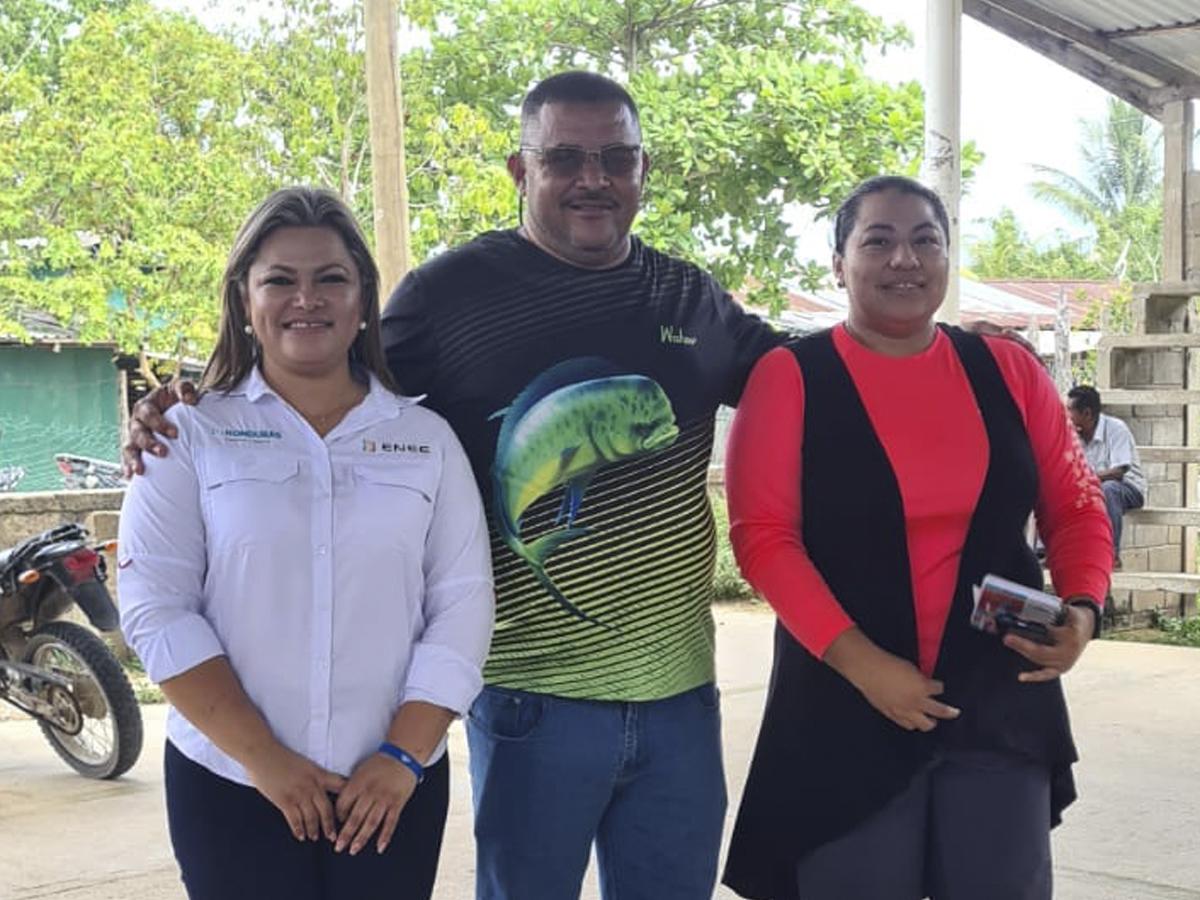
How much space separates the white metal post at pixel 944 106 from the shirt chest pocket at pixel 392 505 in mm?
4234

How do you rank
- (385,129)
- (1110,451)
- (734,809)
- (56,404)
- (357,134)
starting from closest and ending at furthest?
1. (734,809)
2. (385,129)
3. (1110,451)
4. (357,134)
5. (56,404)

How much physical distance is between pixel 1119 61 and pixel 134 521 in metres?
8.63

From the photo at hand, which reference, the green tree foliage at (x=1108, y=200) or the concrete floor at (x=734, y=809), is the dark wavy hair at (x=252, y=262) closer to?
the concrete floor at (x=734, y=809)

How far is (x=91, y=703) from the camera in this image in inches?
233

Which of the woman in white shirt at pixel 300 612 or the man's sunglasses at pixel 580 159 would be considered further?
the man's sunglasses at pixel 580 159

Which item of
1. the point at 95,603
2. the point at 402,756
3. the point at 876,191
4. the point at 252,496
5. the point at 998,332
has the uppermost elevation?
the point at 876,191

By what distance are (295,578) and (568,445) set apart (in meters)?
0.56

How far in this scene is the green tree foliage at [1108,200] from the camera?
3334 cm

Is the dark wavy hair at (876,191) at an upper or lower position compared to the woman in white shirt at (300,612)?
upper

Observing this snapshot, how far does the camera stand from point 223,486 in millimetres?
2250

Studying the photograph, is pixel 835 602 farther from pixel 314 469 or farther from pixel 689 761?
pixel 314 469

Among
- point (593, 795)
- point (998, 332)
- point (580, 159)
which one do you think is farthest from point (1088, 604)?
point (580, 159)

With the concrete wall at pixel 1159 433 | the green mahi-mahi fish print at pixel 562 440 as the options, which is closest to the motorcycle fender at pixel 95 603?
the green mahi-mahi fish print at pixel 562 440

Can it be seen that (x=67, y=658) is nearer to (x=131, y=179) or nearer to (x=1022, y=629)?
(x=1022, y=629)
